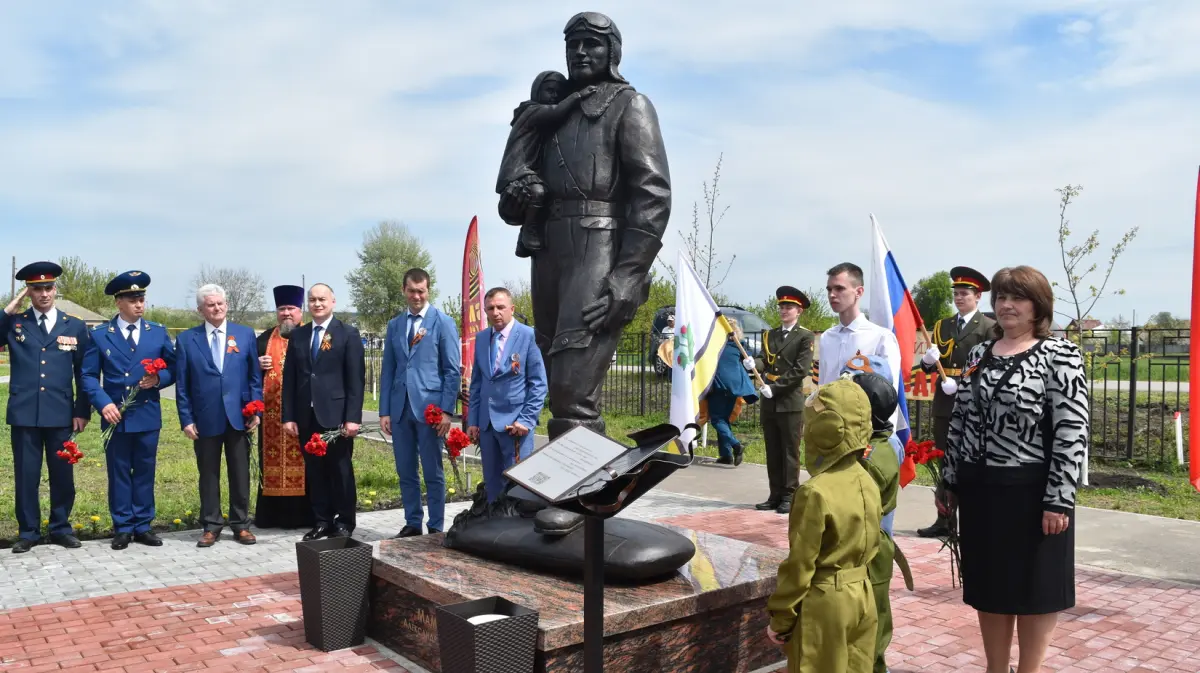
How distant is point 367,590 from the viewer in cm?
450

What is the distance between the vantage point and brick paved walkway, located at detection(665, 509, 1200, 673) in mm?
4246

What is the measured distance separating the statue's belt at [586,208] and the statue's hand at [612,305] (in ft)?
1.17

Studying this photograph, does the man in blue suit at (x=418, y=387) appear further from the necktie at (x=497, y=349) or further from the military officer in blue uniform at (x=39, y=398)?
the military officer in blue uniform at (x=39, y=398)

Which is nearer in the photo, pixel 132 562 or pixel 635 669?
pixel 635 669

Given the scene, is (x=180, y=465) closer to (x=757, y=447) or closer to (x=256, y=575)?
(x=256, y=575)

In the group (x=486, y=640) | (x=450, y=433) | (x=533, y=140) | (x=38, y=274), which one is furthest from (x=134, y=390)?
(x=486, y=640)

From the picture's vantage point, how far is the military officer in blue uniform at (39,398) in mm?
6441

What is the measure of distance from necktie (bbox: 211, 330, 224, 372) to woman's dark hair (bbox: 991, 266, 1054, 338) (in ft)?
18.0

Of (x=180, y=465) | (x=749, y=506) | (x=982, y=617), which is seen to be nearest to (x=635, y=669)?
(x=982, y=617)

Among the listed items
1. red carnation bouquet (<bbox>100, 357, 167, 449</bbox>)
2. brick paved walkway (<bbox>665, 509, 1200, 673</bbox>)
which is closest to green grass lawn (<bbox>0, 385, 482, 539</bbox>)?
red carnation bouquet (<bbox>100, 357, 167, 449</bbox>)

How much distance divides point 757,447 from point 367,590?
356 inches

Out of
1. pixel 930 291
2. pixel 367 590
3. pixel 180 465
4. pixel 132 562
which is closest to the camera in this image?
Result: pixel 367 590

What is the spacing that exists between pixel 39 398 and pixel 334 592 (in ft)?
11.5

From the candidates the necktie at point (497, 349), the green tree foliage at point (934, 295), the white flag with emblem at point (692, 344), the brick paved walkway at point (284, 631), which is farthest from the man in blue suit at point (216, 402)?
the green tree foliage at point (934, 295)
